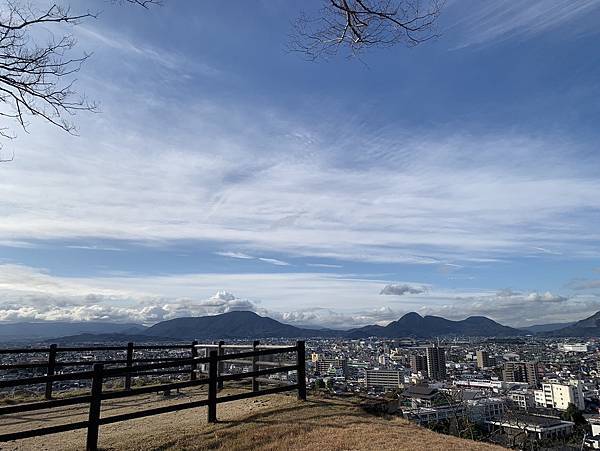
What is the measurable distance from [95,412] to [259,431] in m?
2.82

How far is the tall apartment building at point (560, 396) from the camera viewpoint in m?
26.3

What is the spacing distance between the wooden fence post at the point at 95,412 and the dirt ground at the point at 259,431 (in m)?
0.19

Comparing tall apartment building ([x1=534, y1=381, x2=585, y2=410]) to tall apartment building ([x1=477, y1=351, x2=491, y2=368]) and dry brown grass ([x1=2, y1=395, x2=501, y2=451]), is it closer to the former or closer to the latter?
dry brown grass ([x1=2, y1=395, x2=501, y2=451])

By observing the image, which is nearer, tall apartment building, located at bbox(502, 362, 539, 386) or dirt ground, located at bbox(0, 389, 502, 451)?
dirt ground, located at bbox(0, 389, 502, 451)

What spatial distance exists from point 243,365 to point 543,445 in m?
7.68

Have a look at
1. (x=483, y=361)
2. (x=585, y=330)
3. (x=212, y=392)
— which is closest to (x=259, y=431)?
(x=212, y=392)

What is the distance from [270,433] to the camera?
8125 millimetres

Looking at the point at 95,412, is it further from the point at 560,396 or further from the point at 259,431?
the point at 560,396

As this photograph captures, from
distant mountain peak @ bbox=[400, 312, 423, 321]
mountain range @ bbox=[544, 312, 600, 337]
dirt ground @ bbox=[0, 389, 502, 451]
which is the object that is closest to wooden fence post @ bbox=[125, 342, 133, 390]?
dirt ground @ bbox=[0, 389, 502, 451]

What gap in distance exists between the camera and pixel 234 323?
136 metres

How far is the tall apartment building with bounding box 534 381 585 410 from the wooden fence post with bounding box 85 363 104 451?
85.5 feet

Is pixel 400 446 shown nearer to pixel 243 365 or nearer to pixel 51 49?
pixel 243 365

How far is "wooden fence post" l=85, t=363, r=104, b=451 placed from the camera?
751 centimetres

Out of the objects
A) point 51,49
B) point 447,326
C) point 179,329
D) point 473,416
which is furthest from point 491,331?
point 51,49
